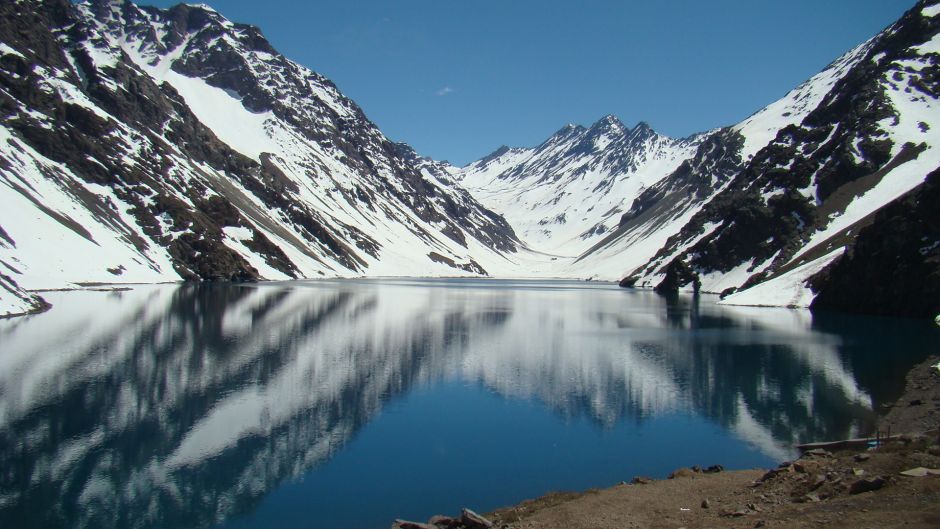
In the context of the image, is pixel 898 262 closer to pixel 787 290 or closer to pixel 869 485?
pixel 787 290

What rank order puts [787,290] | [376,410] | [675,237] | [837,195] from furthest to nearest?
[675,237] < [837,195] < [787,290] < [376,410]

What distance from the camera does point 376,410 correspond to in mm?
36719

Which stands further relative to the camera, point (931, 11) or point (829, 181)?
point (931, 11)

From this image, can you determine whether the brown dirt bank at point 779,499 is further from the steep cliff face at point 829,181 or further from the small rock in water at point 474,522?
the steep cliff face at point 829,181

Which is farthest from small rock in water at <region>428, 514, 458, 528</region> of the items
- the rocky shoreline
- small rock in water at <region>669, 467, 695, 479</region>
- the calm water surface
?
small rock in water at <region>669, 467, 695, 479</region>

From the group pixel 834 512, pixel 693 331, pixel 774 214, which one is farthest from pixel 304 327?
pixel 774 214

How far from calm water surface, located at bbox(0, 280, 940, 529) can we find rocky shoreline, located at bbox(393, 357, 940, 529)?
2954 mm

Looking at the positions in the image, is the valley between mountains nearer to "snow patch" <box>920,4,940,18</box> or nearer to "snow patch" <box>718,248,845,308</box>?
"snow patch" <box>718,248,845,308</box>

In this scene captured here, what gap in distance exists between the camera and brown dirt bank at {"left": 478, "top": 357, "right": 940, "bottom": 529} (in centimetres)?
1570

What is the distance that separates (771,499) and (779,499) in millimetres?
218

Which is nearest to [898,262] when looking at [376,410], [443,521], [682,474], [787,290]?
[787,290]

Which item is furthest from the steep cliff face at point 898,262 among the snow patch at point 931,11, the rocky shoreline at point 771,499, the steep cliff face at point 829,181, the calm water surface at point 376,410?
the snow patch at point 931,11

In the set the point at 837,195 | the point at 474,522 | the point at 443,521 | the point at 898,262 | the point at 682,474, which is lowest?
the point at 443,521

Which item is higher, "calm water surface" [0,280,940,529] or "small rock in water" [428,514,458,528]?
"calm water surface" [0,280,940,529]
